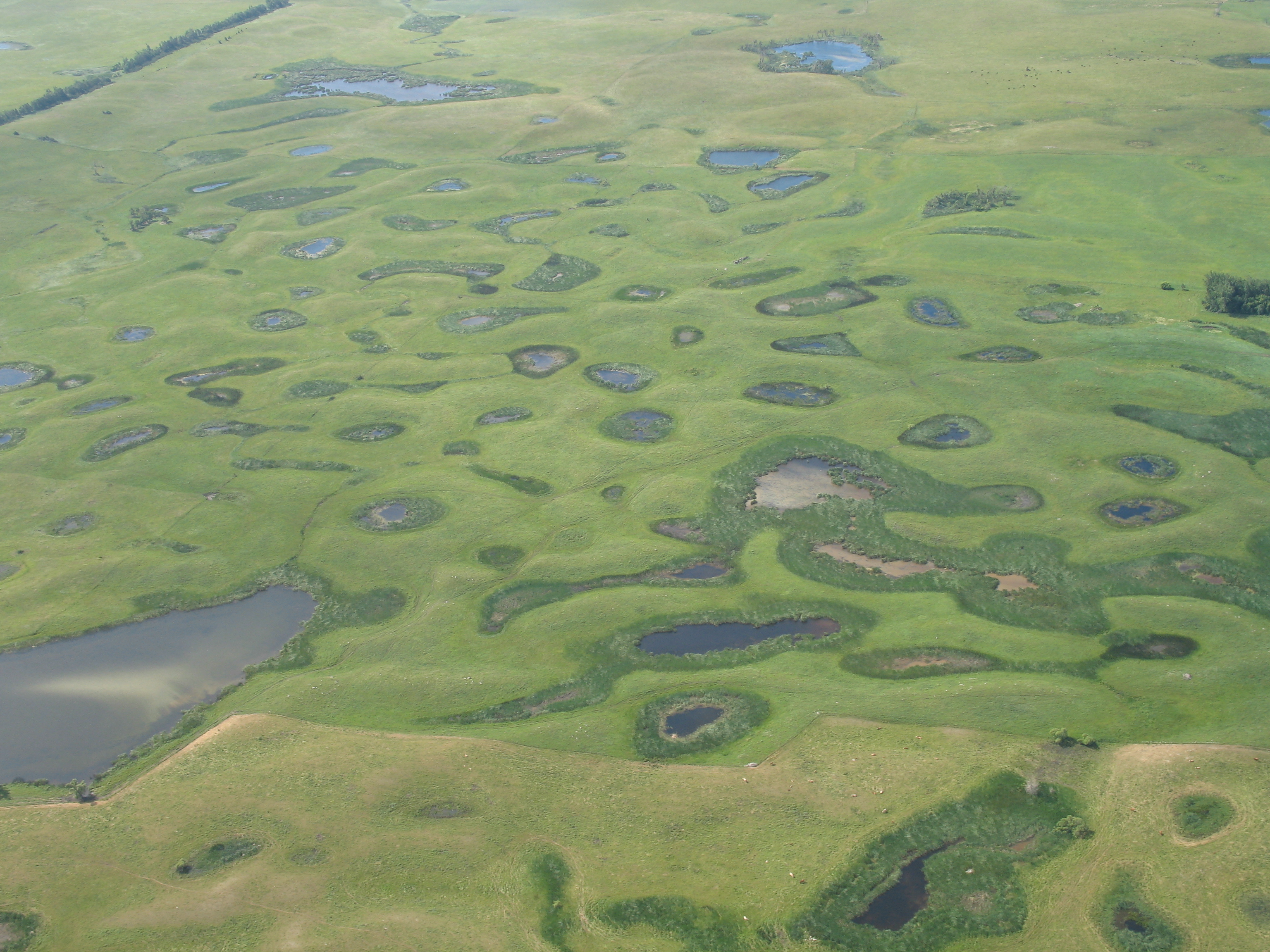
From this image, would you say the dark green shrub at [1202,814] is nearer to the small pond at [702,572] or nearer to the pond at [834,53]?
the small pond at [702,572]

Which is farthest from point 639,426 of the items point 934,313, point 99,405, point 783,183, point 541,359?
point 783,183

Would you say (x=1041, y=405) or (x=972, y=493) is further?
(x=1041, y=405)

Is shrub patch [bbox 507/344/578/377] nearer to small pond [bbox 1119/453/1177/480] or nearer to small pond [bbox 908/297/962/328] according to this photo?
small pond [bbox 908/297/962/328]

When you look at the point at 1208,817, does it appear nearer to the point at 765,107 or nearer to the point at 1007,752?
the point at 1007,752

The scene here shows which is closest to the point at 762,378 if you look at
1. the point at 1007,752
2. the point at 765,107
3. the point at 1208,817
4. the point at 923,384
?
the point at 923,384

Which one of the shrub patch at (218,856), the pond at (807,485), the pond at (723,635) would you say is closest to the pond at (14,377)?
the shrub patch at (218,856)

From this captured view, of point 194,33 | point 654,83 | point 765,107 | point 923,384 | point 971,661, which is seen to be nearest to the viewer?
point 971,661
